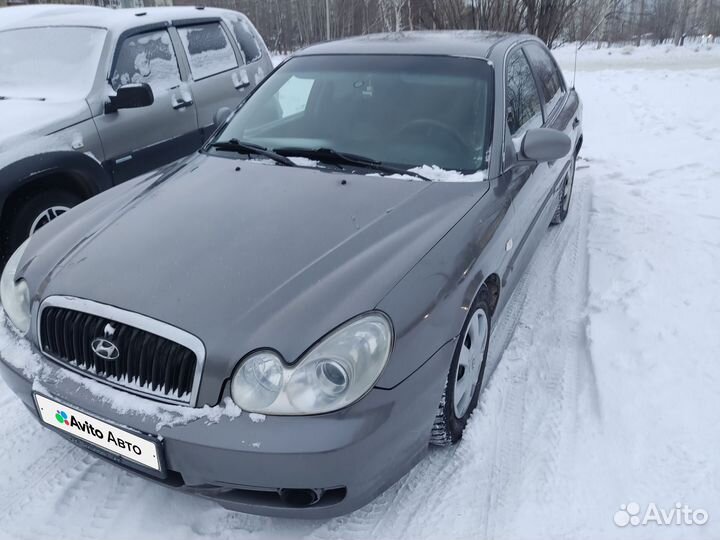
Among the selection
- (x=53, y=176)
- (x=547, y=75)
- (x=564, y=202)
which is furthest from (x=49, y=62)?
(x=564, y=202)

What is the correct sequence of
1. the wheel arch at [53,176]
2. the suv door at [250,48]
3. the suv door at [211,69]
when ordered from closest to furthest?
the wheel arch at [53,176] < the suv door at [211,69] < the suv door at [250,48]

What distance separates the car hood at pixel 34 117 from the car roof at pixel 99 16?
0.87 metres

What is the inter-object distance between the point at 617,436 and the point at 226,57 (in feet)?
15.4

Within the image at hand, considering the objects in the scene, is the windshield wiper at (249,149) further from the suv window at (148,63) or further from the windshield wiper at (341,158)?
the suv window at (148,63)

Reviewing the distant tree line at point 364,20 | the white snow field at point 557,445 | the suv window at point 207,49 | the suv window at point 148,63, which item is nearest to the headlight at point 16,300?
the white snow field at point 557,445

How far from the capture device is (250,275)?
2014mm

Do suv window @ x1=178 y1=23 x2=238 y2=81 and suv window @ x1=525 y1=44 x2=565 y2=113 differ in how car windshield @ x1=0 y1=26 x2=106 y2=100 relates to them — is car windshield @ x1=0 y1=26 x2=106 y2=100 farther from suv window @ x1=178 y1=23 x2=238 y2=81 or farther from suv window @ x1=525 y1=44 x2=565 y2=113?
suv window @ x1=525 y1=44 x2=565 y2=113

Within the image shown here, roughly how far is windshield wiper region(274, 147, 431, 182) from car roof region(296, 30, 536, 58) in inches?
31.3

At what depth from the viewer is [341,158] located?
2.78 metres

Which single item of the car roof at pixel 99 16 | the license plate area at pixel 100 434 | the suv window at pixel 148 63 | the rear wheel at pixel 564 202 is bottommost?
the rear wheel at pixel 564 202

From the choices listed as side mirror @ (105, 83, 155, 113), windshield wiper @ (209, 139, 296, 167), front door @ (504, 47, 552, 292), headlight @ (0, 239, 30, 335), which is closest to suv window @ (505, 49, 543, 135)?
front door @ (504, 47, 552, 292)

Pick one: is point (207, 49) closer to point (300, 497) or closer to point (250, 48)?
point (250, 48)

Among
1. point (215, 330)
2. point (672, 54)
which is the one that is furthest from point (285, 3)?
point (215, 330)

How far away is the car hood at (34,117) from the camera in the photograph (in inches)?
145
